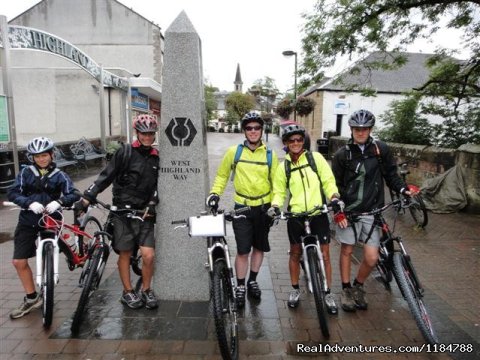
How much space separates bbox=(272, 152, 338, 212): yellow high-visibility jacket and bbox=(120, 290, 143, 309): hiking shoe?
67.9 inches

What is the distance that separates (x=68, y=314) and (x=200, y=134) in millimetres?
2215

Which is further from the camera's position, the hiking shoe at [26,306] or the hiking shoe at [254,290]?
the hiking shoe at [254,290]

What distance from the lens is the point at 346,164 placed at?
13.0 feet

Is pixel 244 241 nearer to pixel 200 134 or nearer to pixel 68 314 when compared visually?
pixel 200 134

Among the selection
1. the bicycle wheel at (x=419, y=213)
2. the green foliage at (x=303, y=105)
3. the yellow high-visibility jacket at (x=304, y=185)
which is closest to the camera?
the yellow high-visibility jacket at (x=304, y=185)

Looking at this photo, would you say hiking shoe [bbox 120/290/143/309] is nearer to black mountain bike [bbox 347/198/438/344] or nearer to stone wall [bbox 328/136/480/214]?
black mountain bike [bbox 347/198/438/344]

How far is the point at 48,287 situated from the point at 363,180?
3.14m

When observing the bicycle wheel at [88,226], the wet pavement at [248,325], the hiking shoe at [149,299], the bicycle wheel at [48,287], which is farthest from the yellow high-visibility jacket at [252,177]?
the bicycle wheel at [88,226]

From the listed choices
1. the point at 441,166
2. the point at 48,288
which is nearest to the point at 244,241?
the point at 48,288

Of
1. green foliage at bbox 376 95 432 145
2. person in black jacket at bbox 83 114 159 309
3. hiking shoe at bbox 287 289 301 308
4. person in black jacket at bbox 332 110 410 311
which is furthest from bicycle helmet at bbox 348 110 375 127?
green foliage at bbox 376 95 432 145

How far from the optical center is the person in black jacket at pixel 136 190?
3740 millimetres

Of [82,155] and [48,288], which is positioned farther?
[82,155]

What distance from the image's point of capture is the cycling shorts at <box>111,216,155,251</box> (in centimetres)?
381

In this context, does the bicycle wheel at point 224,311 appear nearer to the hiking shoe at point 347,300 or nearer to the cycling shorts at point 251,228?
the cycling shorts at point 251,228
